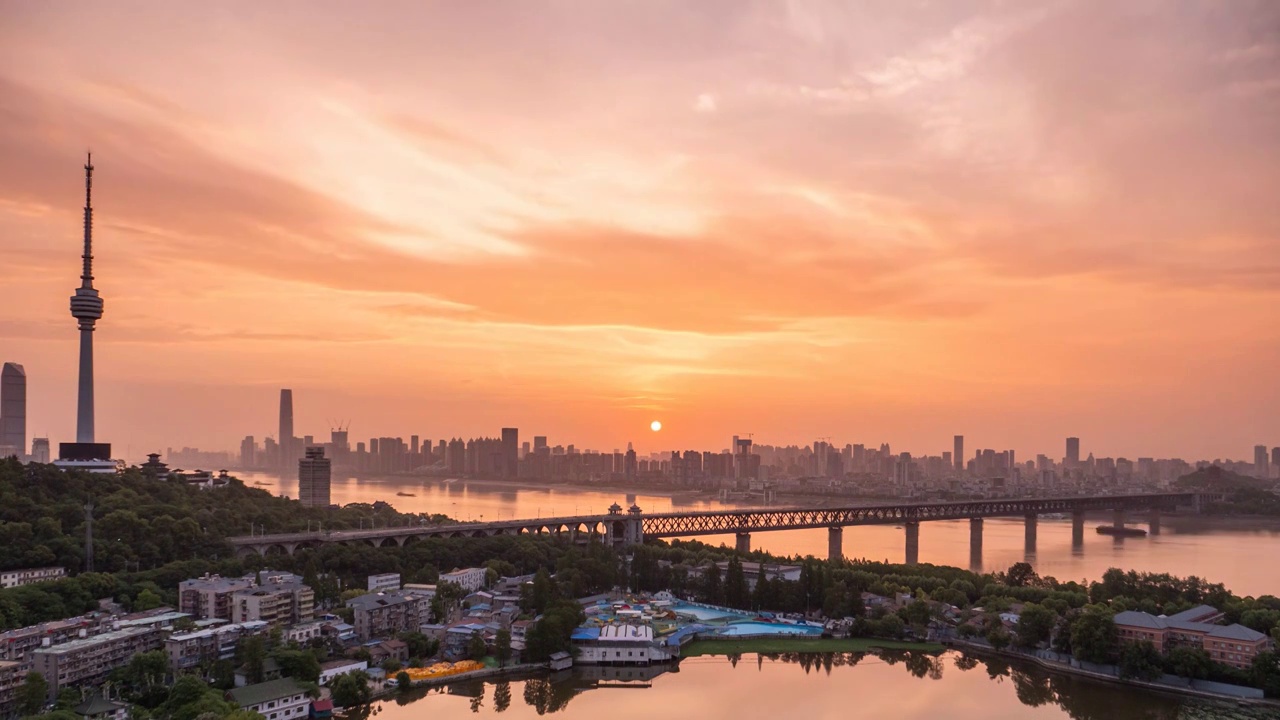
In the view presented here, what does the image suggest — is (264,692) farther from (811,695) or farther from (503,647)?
(811,695)

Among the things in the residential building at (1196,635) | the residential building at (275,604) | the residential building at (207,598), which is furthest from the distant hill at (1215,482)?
the residential building at (207,598)

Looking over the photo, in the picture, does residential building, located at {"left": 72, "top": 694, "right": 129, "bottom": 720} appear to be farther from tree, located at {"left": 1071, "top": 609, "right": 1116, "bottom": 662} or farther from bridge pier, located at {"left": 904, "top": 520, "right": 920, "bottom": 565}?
bridge pier, located at {"left": 904, "top": 520, "right": 920, "bottom": 565}

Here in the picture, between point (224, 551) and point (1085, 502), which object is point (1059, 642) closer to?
point (224, 551)

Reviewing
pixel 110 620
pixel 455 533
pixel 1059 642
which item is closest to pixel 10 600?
pixel 110 620

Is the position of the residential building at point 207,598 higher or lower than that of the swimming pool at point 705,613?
higher

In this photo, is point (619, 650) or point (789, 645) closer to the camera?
point (619, 650)

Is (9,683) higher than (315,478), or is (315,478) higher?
(315,478)

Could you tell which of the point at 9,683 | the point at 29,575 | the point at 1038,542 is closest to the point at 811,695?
the point at 9,683

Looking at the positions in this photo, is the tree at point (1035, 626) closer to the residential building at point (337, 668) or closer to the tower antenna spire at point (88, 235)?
the residential building at point (337, 668)
